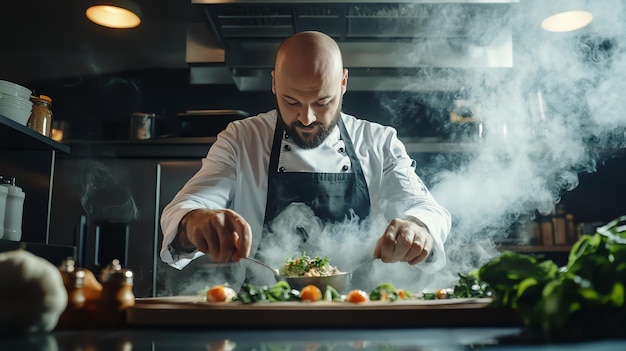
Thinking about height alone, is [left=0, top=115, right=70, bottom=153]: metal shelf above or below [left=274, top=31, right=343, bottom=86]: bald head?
below

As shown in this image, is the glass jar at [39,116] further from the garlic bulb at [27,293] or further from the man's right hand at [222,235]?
the garlic bulb at [27,293]

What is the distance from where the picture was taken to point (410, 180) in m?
2.00

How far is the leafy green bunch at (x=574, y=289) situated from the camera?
0.73 meters

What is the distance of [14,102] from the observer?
8.21 ft

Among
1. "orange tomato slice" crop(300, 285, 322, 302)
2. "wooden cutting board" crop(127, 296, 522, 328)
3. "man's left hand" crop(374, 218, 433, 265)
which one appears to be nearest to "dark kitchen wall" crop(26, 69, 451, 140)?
"man's left hand" crop(374, 218, 433, 265)

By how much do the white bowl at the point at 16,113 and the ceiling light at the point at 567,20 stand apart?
7.84 ft

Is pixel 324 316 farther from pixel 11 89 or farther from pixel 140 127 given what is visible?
pixel 140 127

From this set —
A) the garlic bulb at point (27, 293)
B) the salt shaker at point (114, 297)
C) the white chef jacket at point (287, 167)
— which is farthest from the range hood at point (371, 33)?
the garlic bulb at point (27, 293)

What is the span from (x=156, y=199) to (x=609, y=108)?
2.44m

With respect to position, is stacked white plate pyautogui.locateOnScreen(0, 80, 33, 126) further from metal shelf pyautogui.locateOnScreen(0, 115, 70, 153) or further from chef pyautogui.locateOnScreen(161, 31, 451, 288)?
chef pyautogui.locateOnScreen(161, 31, 451, 288)

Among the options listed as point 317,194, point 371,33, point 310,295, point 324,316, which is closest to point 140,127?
point 371,33

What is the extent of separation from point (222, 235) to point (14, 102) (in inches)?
67.2

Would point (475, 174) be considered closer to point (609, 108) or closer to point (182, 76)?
point (609, 108)

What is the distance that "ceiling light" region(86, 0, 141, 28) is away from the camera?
282cm
